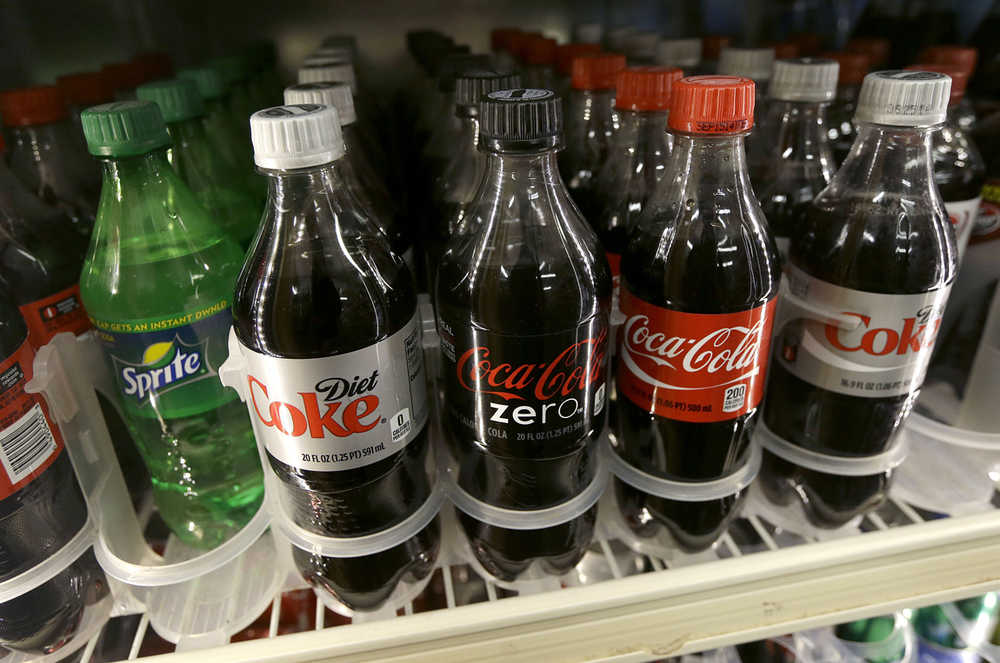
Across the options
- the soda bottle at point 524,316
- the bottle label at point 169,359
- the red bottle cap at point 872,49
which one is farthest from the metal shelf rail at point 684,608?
the red bottle cap at point 872,49

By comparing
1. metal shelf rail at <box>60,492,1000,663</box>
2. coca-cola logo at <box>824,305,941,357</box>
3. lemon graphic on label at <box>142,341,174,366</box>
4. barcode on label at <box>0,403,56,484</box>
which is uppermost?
lemon graphic on label at <box>142,341,174,366</box>

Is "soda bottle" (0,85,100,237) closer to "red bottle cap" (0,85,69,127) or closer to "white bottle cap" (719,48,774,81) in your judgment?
"red bottle cap" (0,85,69,127)

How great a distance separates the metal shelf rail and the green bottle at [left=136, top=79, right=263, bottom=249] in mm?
475

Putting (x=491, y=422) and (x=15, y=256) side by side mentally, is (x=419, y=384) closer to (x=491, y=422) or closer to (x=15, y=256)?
(x=491, y=422)

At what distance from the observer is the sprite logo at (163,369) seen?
0.69 meters


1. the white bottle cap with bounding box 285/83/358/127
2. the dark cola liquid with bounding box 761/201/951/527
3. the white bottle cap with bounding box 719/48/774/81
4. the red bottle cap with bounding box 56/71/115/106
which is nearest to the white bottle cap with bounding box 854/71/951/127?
the dark cola liquid with bounding box 761/201/951/527

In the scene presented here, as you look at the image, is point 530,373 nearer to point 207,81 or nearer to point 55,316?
point 55,316

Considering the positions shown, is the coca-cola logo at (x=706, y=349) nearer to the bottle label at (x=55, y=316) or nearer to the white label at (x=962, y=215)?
the white label at (x=962, y=215)

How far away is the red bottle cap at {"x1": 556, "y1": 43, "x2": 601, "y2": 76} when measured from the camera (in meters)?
1.08

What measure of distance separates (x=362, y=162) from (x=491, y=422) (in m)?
0.42

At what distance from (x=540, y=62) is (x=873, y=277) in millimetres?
702

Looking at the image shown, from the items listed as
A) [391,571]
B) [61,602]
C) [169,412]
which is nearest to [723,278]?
[391,571]

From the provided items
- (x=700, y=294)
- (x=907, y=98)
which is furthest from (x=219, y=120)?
(x=907, y=98)

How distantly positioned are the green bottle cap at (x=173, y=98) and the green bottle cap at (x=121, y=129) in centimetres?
13
